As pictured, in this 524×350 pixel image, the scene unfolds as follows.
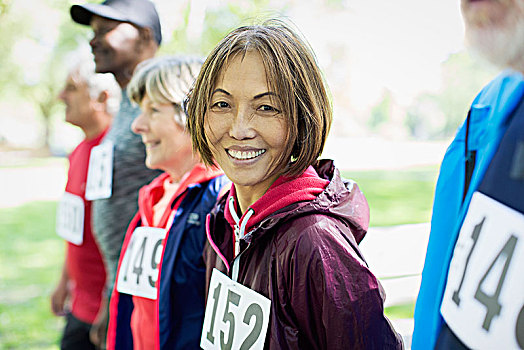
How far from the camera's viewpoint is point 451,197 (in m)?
1.28

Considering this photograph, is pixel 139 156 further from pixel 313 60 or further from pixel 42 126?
pixel 42 126

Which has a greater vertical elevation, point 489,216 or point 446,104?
point 489,216

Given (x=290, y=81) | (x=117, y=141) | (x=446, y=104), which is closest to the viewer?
(x=290, y=81)

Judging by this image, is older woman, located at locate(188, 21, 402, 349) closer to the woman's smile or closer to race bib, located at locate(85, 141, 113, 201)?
the woman's smile

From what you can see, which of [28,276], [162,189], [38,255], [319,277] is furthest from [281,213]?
[38,255]

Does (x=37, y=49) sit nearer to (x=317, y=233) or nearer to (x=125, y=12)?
(x=125, y=12)

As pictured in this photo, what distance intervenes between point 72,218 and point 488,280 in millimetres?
2494

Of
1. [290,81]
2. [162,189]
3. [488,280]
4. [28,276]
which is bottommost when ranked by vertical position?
[28,276]

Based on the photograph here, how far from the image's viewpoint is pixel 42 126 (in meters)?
26.4

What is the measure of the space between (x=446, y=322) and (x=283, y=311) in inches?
15.2

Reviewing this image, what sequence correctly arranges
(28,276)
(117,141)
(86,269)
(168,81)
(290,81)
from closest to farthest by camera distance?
(290,81) < (168,81) < (117,141) < (86,269) < (28,276)

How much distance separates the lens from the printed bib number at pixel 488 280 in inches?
36.5

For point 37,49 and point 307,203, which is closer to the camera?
point 307,203

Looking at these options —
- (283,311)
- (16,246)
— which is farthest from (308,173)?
(16,246)
